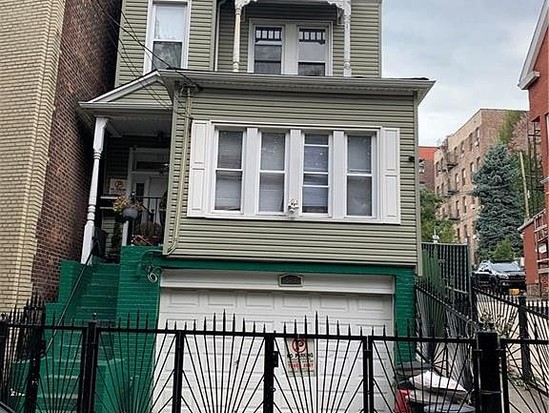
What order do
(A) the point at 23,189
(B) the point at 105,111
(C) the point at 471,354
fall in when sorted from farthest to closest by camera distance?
(B) the point at 105,111 → (A) the point at 23,189 → (C) the point at 471,354

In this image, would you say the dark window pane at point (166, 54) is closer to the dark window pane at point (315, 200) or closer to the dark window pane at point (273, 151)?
the dark window pane at point (273, 151)

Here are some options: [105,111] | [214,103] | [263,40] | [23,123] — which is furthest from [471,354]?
[263,40]

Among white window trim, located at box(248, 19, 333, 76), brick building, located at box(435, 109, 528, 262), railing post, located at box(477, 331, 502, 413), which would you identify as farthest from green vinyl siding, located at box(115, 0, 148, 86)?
brick building, located at box(435, 109, 528, 262)

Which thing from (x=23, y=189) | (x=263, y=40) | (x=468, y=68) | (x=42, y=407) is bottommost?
(x=42, y=407)

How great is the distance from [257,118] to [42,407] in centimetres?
546

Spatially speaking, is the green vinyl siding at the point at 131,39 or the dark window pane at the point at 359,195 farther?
the green vinyl siding at the point at 131,39

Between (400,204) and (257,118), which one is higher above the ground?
(257,118)

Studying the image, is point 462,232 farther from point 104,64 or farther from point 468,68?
point 104,64

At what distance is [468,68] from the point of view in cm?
4716

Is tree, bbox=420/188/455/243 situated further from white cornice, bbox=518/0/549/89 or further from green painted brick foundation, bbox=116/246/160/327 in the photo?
green painted brick foundation, bbox=116/246/160/327

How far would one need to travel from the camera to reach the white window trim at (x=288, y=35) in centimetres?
1220

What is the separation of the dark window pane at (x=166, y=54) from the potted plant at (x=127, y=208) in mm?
3278

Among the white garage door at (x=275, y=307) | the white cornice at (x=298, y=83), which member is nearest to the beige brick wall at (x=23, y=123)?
the white cornice at (x=298, y=83)

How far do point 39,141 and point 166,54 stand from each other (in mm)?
4244
